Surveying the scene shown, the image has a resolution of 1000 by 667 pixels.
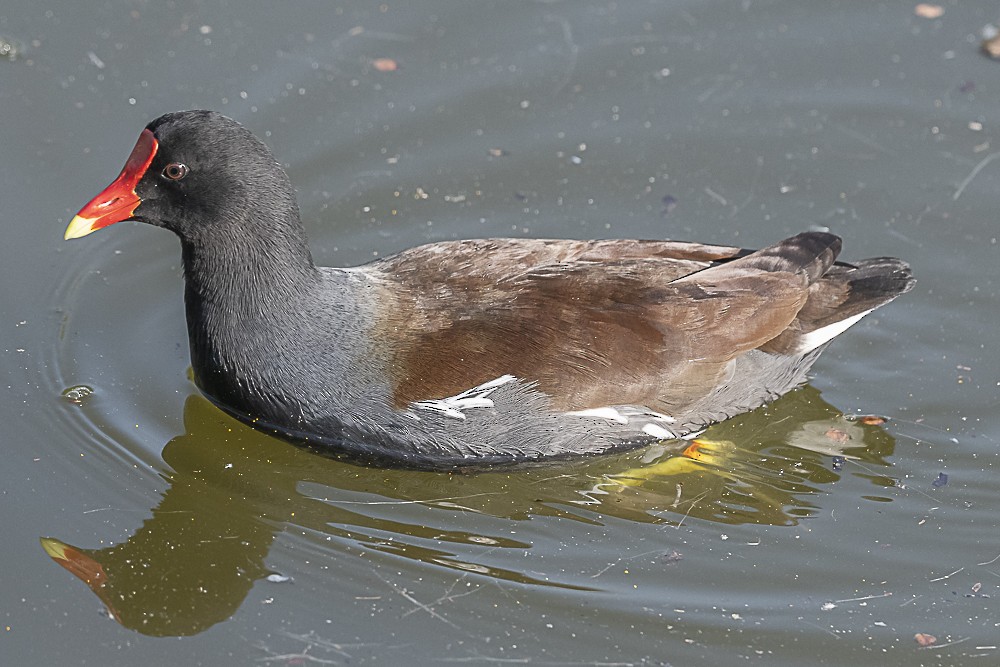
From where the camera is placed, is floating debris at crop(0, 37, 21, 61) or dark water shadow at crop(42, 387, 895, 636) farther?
floating debris at crop(0, 37, 21, 61)

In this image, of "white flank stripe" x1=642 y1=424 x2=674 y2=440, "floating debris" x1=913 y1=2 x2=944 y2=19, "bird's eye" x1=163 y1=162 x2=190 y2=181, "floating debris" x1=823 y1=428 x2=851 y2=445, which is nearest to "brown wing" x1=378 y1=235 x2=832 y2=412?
"white flank stripe" x1=642 y1=424 x2=674 y2=440

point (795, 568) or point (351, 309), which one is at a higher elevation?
point (351, 309)

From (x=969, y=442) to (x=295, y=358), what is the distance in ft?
10.1

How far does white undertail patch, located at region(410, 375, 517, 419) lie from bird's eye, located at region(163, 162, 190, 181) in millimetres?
1377

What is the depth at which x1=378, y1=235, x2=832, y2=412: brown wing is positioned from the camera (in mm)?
5617

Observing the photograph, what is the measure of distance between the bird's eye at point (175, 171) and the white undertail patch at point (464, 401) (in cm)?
138

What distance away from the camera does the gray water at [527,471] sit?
5.23m

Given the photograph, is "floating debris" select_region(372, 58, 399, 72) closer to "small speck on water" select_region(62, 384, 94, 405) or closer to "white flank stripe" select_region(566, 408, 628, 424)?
"small speck on water" select_region(62, 384, 94, 405)

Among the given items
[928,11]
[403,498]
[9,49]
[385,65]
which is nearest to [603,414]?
[403,498]

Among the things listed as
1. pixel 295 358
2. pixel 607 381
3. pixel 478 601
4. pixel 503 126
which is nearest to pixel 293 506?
pixel 295 358

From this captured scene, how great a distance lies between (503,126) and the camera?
769cm

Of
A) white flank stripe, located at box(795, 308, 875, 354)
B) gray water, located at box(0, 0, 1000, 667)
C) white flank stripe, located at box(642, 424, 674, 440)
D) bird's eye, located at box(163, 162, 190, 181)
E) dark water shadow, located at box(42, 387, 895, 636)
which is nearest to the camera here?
gray water, located at box(0, 0, 1000, 667)

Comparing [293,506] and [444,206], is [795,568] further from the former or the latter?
[444,206]

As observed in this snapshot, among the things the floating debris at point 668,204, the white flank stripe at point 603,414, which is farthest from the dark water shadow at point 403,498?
the floating debris at point 668,204
